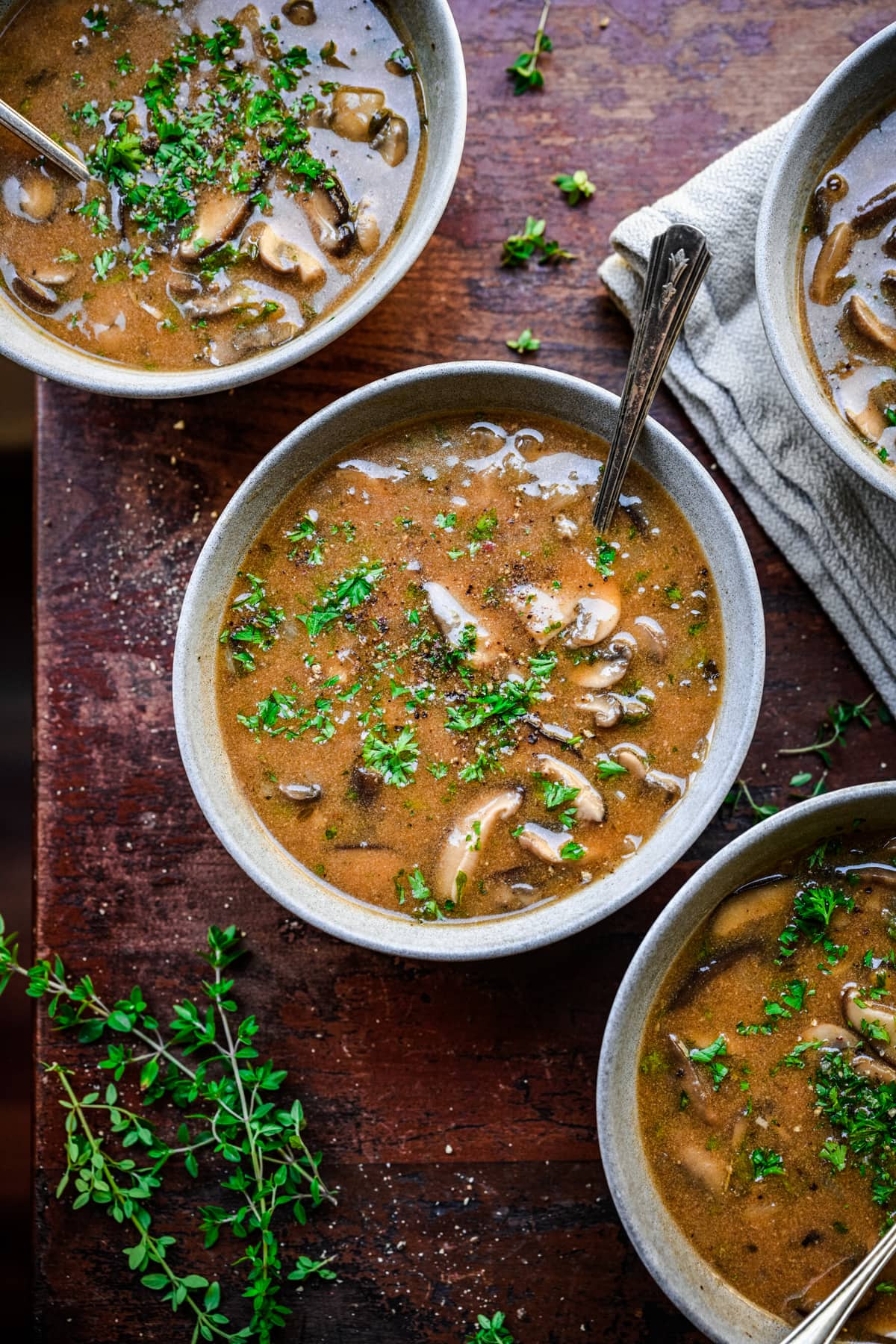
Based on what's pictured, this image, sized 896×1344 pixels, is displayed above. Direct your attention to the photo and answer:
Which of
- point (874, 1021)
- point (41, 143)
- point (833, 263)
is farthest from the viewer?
point (41, 143)

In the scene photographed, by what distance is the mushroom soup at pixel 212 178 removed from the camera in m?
2.63

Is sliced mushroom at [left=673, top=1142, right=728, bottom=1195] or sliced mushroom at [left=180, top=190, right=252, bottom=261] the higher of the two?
sliced mushroom at [left=180, top=190, right=252, bottom=261]

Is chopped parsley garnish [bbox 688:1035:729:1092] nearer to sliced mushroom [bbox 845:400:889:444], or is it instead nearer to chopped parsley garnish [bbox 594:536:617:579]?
chopped parsley garnish [bbox 594:536:617:579]

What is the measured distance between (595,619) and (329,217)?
1.20 metres

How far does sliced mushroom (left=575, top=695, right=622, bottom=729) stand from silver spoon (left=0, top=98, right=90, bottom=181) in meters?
1.80

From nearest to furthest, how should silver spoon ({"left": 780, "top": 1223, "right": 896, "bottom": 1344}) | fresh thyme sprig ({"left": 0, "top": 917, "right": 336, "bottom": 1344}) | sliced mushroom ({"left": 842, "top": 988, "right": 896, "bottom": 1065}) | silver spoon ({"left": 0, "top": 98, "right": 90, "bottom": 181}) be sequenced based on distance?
1. silver spoon ({"left": 780, "top": 1223, "right": 896, "bottom": 1344})
2. sliced mushroom ({"left": 842, "top": 988, "right": 896, "bottom": 1065})
3. silver spoon ({"left": 0, "top": 98, "right": 90, "bottom": 181})
4. fresh thyme sprig ({"left": 0, "top": 917, "right": 336, "bottom": 1344})

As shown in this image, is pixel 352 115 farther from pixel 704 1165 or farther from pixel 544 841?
pixel 704 1165

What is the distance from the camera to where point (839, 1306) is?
2260 mm

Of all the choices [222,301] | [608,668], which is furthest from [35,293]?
[608,668]

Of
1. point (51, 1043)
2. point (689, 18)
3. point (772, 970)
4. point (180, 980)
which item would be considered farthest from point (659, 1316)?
point (689, 18)

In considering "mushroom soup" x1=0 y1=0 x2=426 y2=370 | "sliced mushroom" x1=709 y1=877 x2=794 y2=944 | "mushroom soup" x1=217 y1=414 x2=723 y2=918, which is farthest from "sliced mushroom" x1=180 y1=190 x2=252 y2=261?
"sliced mushroom" x1=709 y1=877 x2=794 y2=944

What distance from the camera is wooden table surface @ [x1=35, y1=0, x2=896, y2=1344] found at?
277cm

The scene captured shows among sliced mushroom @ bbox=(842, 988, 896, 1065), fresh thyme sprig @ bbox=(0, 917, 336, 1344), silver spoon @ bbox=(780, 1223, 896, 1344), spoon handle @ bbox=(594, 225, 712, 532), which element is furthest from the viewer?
fresh thyme sprig @ bbox=(0, 917, 336, 1344)

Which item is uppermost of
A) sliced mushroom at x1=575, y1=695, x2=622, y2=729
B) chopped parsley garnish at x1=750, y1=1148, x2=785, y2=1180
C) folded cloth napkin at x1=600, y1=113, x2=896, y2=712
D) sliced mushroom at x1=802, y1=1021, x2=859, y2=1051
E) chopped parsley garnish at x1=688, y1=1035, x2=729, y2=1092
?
folded cloth napkin at x1=600, y1=113, x2=896, y2=712
